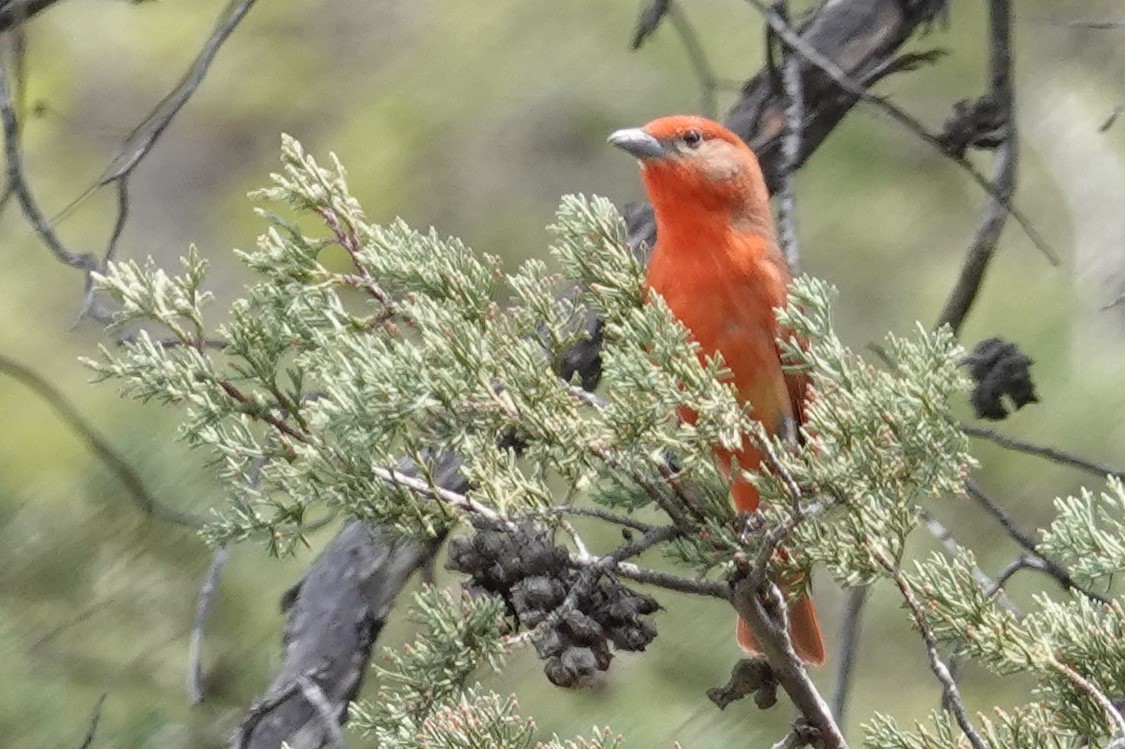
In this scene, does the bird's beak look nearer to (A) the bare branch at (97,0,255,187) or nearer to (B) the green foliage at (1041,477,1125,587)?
(A) the bare branch at (97,0,255,187)

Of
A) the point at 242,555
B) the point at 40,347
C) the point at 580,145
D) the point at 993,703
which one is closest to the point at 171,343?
the point at 242,555

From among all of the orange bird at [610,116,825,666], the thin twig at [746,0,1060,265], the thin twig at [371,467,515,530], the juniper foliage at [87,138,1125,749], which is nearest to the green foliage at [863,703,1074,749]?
the juniper foliage at [87,138,1125,749]

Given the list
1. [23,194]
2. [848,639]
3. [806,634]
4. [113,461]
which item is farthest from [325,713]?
[806,634]

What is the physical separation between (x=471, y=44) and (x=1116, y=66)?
7.48ft

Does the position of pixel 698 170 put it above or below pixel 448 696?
below

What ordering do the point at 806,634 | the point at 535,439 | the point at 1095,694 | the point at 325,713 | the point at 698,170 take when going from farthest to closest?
the point at 806,634
the point at 698,170
the point at 325,713
the point at 535,439
the point at 1095,694

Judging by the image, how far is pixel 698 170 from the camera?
11.1 feet

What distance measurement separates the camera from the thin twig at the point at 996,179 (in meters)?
3.31

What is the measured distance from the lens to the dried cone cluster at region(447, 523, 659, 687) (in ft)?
6.04

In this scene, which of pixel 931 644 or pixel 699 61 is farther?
pixel 699 61

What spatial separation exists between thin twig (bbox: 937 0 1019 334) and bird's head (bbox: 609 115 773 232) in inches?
18.5

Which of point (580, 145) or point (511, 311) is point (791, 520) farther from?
point (580, 145)

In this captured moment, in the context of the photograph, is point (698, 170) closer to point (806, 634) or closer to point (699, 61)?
point (699, 61)

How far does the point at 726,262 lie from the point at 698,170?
0.24 meters
